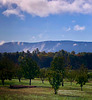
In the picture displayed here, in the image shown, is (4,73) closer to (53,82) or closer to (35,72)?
(35,72)

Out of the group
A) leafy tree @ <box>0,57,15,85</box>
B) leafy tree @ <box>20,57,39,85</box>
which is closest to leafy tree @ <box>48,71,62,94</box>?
leafy tree @ <box>0,57,15,85</box>

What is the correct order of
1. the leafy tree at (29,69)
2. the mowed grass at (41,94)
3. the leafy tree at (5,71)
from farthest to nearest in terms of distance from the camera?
the leafy tree at (29,69) → the leafy tree at (5,71) → the mowed grass at (41,94)

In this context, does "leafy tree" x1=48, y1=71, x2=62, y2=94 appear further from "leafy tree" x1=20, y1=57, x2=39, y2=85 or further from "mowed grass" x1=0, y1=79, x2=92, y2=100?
"leafy tree" x1=20, y1=57, x2=39, y2=85

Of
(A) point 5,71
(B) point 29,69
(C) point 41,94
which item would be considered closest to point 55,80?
(C) point 41,94

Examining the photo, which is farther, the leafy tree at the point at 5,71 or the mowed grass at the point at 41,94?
the leafy tree at the point at 5,71

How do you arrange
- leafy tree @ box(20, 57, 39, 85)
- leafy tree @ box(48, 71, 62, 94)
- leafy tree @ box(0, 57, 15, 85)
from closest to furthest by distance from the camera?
1. leafy tree @ box(48, 71, 62, 94)
2. leafy tree @ box(0, 57, 15, 85)
3. leafy tree @ box(20, 57, 39, 85)

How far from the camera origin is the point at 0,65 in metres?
75.2

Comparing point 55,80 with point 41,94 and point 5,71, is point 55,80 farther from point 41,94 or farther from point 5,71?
point 5,71

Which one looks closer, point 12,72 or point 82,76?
point 82,76

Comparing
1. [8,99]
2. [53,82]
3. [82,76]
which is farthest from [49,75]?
[8,99]

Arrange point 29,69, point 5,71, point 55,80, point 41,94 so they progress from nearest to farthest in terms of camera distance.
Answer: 1. point 41,94
2. point 55,80
3. point 5,71
4. point 29,69

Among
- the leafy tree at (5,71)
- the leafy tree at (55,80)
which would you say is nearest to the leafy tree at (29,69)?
the leafy tree at (5,71)

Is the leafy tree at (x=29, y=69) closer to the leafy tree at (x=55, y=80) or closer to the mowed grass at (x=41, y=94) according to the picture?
the mowed grass at (x=41, y=94)

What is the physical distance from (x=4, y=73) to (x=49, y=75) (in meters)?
28.6
